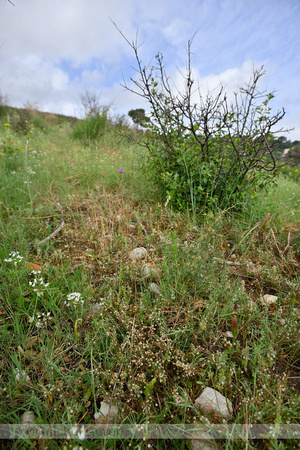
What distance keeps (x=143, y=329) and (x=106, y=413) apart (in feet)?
1.32

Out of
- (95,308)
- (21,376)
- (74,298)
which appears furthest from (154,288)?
(21,376)

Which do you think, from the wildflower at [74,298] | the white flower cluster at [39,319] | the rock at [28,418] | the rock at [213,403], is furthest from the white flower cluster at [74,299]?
the rock at [213,403]

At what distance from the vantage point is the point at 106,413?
3.02 ft

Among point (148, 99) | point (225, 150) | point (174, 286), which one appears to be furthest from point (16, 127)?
point (174, 286)

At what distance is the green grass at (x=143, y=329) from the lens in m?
0.93

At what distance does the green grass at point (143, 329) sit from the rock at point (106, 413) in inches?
1.0

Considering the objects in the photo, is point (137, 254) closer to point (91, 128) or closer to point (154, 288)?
point (154, 288)

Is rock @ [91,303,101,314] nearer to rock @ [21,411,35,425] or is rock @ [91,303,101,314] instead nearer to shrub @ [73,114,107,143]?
rock @ [21,411,35,425]

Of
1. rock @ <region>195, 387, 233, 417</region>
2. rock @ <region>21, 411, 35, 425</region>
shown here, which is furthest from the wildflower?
rock @ <region>195, 387, 233, 417</region>

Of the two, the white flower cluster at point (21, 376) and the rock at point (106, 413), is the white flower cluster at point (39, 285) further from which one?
the rock at point (106, 413)

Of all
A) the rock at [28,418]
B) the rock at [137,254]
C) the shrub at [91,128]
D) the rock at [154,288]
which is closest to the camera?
the rock at [28,418]

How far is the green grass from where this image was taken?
36.6 inches

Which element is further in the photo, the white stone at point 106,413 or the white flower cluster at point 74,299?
the white flower cluster at point 74,299

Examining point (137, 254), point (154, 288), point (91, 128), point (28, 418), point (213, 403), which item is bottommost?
point (28, 418)
